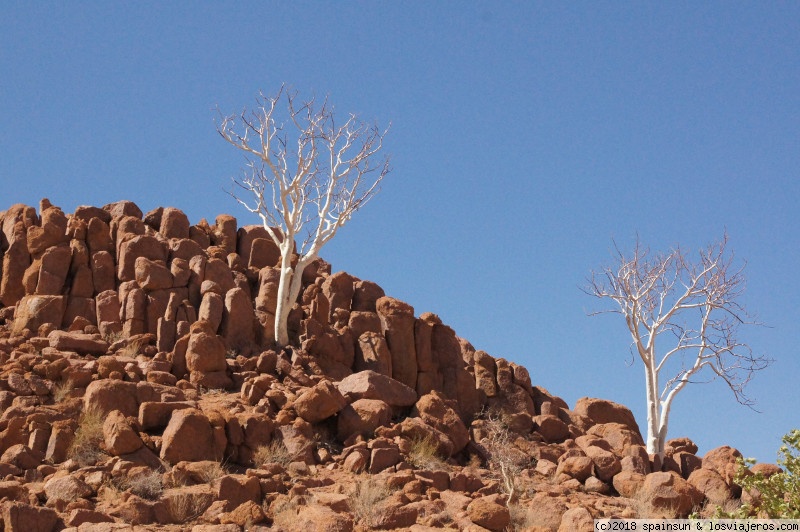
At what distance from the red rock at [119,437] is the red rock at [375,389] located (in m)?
6.11

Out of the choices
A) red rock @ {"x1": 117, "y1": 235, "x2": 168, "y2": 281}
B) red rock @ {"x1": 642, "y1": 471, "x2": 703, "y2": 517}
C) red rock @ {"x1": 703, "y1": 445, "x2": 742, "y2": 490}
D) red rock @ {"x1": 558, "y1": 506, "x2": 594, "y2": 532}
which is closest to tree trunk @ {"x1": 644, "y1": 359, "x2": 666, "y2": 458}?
red rock @ {"x1": 703, "y1": 445, "x2": 742, "y2": 490}

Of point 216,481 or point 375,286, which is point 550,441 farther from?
point 216,481

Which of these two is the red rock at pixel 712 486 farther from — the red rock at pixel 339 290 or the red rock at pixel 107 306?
the red rock at pixel 107 306

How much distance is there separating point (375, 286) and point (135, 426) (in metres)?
11.7

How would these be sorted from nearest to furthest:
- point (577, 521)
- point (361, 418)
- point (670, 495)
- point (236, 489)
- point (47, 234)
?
point (577, 521) < point (236, 489) < point (670, 495) < point (361, 418) < point (47, 234)

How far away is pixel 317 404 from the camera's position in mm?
23766

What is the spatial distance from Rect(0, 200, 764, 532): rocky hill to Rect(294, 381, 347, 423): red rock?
34 millimetres

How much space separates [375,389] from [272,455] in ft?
13.9

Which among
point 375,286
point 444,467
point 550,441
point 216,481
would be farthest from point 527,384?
point 216,481

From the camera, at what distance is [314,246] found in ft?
104

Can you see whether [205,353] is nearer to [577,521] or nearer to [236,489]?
[236,489]

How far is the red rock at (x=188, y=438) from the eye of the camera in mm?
20891

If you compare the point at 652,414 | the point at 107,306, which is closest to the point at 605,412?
the point at 652,414

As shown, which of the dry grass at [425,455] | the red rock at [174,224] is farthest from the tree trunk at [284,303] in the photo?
the dry grass at [425,455]
